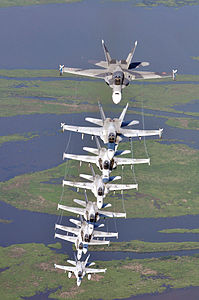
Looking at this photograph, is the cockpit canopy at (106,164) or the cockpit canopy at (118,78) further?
the cockpit canopy at (106,164)

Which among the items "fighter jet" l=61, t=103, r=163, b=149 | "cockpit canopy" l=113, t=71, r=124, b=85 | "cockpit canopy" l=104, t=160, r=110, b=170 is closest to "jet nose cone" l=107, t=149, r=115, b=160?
"fighter jet" l=61, t=103, r=163, b=149

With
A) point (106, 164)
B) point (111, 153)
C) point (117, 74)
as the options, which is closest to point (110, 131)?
point (111, 153)

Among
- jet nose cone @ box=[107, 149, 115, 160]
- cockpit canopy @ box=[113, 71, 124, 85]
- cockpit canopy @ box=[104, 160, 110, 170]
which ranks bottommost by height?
cockpit canopy @ box=[104, 160, 110, 170]

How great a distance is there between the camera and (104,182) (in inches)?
5728

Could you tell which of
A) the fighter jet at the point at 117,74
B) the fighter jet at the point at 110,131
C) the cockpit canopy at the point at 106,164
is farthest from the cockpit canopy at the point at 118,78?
the cockpit canopy at the point at 106,164

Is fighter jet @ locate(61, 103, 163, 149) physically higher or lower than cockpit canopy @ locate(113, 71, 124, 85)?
lower

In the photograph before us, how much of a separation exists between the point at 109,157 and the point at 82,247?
1407 inches

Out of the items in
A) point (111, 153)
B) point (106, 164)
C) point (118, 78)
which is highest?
point (118, 78)

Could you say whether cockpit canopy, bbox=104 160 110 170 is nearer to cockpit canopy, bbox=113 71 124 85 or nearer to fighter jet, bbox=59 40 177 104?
fighter jet, bbox=59 40 177 104

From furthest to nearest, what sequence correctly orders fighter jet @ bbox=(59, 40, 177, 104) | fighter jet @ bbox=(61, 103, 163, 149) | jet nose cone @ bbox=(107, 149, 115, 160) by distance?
1. fighter jet @ bbox=(59, 40, 177, 104)
2. jet nose cone @ bbox=(107, 149, 115, 160)
3. fighter jet @ bbox=(61, 103, 163, 149)

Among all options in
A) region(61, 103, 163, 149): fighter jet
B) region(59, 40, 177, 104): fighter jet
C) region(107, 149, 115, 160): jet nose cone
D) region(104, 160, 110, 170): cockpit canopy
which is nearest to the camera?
region(61, 103, 163, 149): fighter jet

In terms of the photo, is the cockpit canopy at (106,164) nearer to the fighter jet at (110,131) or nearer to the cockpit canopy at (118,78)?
the fighter jet at (110,131)

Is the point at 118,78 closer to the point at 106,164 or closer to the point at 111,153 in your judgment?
the point at 111,153

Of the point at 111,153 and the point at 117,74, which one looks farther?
the point at 117,74
